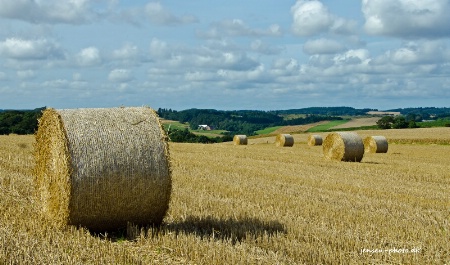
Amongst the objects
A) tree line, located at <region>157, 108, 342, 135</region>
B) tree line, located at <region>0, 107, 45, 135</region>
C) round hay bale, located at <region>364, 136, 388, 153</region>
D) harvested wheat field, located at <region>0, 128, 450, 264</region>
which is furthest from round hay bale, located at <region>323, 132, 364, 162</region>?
tree line, located at <region>157, 108, 342, 135</region>

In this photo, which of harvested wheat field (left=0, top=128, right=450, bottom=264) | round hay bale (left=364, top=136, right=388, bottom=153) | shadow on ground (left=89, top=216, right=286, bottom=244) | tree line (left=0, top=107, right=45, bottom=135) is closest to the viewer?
harvested wheat field (left=0, top=128, right=450, bottom=264)

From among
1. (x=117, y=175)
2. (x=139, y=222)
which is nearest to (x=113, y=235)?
(x=139, y=222)

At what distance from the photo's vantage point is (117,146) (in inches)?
291

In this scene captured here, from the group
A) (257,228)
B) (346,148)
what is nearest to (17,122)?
(346,148)

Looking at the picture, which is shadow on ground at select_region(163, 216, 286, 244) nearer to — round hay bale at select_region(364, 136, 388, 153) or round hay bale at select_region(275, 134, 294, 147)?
round hay bale at select_region(364, 136, 388, 153)

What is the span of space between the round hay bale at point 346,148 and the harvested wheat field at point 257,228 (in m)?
7.88

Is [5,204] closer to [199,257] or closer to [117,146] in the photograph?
[117,146]

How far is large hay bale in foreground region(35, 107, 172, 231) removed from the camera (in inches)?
283

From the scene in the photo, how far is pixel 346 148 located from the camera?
2147 cm

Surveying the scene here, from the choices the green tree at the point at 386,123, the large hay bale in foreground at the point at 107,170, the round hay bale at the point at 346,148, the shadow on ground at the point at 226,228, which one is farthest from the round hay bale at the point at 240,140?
the large hay bale in foreground at the point at 107,170

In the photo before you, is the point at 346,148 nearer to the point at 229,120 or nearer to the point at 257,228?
the point at 257,228

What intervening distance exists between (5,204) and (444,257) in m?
6.65

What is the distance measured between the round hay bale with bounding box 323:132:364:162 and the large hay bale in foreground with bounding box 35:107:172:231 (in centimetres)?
1484

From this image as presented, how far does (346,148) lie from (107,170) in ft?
51.5
